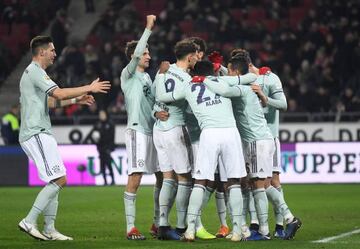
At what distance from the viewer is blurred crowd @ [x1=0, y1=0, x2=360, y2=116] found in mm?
26609

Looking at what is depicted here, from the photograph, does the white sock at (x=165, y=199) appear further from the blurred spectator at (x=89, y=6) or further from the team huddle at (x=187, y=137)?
the blurred spectator at (x=89, y=6)

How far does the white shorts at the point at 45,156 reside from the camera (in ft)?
41.3

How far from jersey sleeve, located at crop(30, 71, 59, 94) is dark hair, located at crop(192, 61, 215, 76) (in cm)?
Answer: 175

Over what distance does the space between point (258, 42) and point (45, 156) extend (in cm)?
1673

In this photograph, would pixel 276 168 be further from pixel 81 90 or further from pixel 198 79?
pixel 81 90

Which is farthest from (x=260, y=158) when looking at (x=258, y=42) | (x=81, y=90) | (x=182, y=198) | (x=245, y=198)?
(x=258, y=42)

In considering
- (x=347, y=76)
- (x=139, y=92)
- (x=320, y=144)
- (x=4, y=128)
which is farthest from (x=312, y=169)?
(x=139, y=92)

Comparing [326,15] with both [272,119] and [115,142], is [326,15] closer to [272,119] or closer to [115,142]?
[115,142]

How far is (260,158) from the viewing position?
41.4ft

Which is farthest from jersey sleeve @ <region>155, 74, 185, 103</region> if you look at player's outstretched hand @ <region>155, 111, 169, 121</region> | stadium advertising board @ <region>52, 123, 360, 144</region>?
stadium advertising board @ <region>52, 123, 360, 144</region>

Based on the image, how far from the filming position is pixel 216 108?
40.1 feet

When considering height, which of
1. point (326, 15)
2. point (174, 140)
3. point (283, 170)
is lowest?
point (283, 170)

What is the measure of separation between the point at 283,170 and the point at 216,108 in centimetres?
1218

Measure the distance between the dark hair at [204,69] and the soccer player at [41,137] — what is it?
1.48 m
